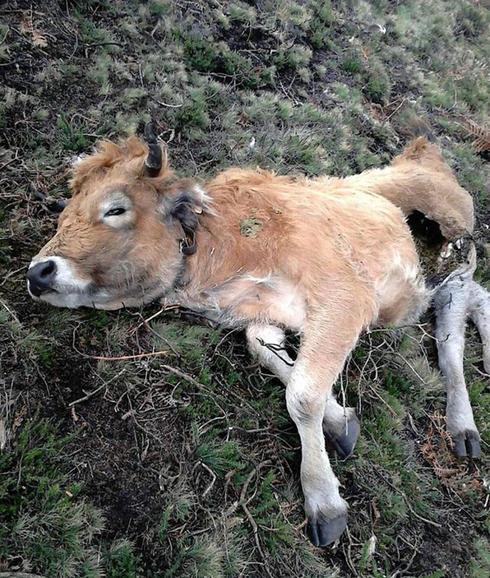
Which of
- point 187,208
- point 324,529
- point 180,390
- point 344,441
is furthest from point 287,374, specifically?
point 187,208

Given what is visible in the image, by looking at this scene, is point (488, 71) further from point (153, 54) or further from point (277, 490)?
point (277, 490)

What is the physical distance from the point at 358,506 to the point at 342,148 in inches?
219

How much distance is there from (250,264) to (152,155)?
1280 mm

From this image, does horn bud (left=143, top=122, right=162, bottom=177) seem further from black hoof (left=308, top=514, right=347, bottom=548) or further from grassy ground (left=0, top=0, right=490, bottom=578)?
black hoof (left=308, top=514, right=347, bottom=548)

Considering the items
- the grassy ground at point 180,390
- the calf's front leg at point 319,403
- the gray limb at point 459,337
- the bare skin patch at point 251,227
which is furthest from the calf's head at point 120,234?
the gray limb at point 459,337

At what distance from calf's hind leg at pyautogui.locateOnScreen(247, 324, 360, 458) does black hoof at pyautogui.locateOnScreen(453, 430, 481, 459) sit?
1.40 meters

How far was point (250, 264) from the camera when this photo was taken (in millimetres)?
5363

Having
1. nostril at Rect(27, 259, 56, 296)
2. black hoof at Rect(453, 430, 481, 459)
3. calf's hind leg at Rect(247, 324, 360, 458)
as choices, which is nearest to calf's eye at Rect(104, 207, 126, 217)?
nostril at Rect(27, 259, 56, 296)

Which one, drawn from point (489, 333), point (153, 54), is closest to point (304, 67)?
point (153, 54)

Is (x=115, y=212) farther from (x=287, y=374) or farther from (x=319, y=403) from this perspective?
(x=319, y=403)

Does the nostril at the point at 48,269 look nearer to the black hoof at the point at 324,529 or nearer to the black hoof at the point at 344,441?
the black hoof at the point at 344,441

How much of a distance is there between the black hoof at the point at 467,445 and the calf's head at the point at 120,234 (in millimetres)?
3291

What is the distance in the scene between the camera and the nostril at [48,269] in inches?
181

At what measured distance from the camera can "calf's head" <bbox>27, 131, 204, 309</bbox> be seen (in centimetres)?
477
